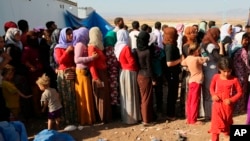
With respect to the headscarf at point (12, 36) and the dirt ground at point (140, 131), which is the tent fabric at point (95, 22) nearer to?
the headscarf at point (12, 36)

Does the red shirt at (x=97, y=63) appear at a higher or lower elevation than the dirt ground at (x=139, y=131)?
higher

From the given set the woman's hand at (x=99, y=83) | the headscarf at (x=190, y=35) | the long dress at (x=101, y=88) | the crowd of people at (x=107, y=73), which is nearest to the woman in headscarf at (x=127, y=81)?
the crowd of people at (x=107, y=73)

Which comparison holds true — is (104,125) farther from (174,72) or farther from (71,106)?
(174,72)

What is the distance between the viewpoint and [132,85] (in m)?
5.93

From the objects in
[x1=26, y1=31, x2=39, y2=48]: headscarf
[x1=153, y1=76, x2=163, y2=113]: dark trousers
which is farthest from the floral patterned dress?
[x1=26, y1=31, x2=39, y2=48]: headscarf

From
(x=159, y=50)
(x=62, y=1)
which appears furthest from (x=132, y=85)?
(x=62, y=1)

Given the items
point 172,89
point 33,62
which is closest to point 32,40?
point 33,62

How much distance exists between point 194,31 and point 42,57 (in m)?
2.71

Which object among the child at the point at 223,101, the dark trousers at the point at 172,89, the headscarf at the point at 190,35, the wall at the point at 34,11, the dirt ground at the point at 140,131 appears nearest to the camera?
the child at the point at 223,101

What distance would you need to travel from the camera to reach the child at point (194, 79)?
5.78 metres

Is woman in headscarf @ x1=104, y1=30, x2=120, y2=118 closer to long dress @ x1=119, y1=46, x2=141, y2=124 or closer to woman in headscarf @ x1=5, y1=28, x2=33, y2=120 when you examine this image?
long dress @ x1=119, y1=46, x2=141, y2=124

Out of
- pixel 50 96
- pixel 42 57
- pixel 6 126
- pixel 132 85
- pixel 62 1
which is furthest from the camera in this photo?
pixel 62 1

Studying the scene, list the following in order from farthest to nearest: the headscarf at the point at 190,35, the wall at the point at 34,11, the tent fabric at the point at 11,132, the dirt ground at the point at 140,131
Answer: the wall at the point at 34,11 < the headscarf at the point at 190,35 < the dirt ground at the point at 140,131 < the tent fabric at the point at 11,132

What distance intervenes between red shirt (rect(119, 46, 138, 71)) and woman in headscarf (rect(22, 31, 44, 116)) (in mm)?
1460
